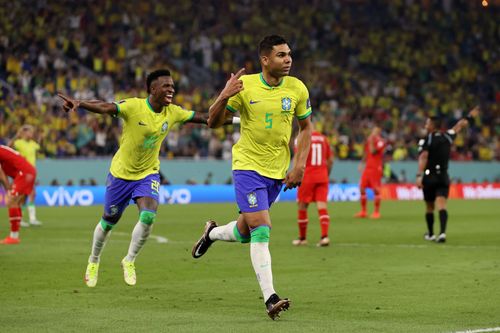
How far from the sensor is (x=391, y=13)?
5422 centimetres

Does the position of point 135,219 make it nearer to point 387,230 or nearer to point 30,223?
point 30,223

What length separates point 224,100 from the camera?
9.91 metres

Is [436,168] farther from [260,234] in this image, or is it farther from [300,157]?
[260,234]

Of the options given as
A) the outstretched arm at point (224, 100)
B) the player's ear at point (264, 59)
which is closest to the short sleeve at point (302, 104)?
the player's ear at point (264, 59)

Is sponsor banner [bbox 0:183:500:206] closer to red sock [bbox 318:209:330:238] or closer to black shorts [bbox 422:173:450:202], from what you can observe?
red sock [bbox 318:209:330:238]

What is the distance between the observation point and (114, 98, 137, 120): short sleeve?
494 inches

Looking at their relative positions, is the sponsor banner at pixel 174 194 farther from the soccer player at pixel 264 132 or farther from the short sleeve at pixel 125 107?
the soccer player at pixel 264 132

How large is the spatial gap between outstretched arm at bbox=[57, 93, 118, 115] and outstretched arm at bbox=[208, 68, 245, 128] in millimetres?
1695

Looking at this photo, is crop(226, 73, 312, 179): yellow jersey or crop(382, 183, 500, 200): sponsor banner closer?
crop(226, 73, 312, 179): yellow jersey

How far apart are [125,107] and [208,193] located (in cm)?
2753

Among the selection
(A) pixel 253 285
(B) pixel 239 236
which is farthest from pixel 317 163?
(B) pixel 239 236

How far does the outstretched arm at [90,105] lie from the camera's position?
36.4 ft

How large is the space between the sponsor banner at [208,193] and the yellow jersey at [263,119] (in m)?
25.8

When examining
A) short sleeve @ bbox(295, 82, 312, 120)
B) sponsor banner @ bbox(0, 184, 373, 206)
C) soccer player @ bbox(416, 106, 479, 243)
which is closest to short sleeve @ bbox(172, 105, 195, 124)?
short sleeve @ bbox(295, 82, 312, 120)
